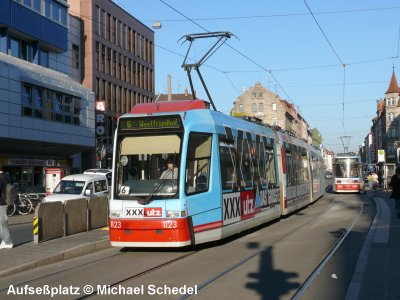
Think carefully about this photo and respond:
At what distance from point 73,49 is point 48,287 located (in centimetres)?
4092

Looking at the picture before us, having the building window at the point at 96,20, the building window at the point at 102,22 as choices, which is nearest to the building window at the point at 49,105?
the building window at the point at 96,20

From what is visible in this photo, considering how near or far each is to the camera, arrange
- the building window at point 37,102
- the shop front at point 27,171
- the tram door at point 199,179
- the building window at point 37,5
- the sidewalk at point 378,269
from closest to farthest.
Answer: the sidewalk at point 378,269
the tram door at point 199,179
the shop front at point 27,171
the building window at point 37,102
the building window at point 37,5

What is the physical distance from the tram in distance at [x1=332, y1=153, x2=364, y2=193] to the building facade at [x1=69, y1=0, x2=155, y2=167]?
1740 cm

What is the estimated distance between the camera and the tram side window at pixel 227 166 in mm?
12266

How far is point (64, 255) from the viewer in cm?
1105

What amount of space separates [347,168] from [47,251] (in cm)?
3137

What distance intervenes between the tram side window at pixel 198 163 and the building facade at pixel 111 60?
3257 cm

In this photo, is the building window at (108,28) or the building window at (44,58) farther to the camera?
the building window at (108,28)

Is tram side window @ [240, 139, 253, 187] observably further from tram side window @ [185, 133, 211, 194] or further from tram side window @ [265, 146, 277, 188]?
tram side window @ [185, 133, 211, 194]

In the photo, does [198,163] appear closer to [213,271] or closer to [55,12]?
[213,271]

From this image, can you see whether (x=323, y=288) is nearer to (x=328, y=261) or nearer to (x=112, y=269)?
(x=328, y=261)

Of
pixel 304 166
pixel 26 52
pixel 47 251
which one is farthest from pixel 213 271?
pixel 26 52

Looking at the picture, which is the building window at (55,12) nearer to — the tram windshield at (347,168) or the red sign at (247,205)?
the tram windshield at (347,168)

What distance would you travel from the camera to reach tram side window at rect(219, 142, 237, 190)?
12.3m
